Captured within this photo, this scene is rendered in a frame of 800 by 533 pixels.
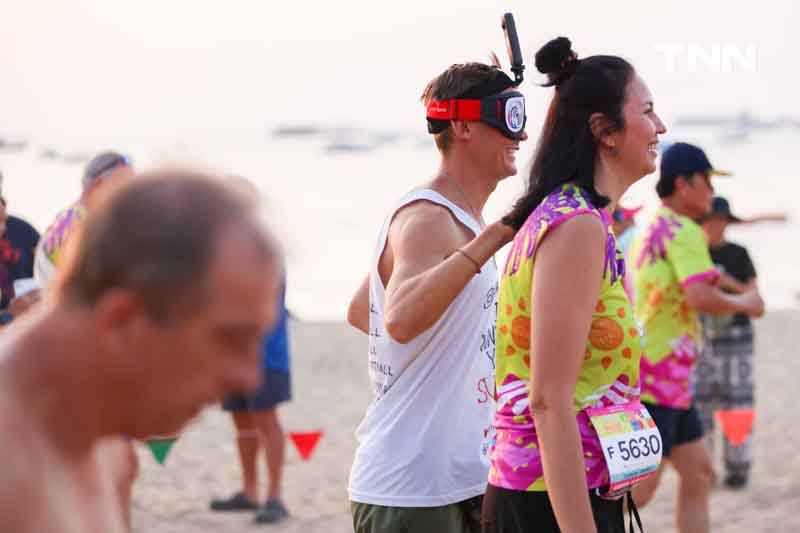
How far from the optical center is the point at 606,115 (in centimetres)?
289

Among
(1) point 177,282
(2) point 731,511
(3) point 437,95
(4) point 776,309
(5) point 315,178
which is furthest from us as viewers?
(5) point 315,178

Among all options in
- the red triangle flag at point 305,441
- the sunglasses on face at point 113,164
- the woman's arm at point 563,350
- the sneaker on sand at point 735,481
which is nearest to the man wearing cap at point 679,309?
the sneaker on sand at point 735,481

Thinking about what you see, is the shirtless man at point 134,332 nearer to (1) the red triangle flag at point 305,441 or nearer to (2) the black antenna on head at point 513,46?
(2) the black antenna on head at point 513,46

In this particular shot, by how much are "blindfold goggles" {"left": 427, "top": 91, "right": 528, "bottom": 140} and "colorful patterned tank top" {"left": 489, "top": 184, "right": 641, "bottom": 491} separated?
464mm

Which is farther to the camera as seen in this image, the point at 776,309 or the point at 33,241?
the point at 776,309

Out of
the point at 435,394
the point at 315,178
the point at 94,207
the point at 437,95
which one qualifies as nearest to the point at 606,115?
the point at 437,95

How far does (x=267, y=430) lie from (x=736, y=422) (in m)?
2.69

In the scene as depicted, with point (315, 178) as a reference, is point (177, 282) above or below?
above

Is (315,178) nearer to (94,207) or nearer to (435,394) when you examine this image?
(435,394)

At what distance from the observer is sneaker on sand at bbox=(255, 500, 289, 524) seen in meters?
6.93

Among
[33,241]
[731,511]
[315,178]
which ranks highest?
[33,241]

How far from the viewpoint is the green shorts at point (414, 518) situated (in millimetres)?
3072

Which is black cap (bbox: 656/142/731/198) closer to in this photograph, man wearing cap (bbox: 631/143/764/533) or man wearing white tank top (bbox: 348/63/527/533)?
man wearing cap (bbox: 631/143/764/533)

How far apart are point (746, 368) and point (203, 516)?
10.6 ft
